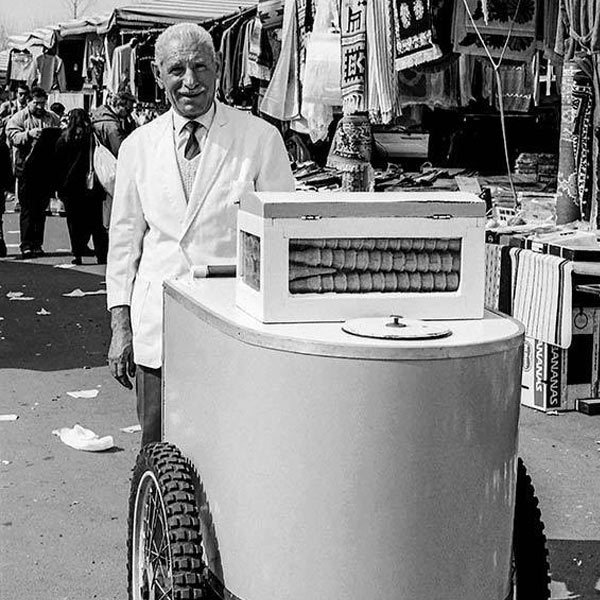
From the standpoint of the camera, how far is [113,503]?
204 inches

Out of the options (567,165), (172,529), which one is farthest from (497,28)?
(172,529)

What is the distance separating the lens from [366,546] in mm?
2459

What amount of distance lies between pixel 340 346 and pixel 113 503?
10.0 ft

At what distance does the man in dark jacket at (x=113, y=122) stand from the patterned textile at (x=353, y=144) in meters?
4.85

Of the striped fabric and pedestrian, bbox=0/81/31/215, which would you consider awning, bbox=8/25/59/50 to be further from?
the striped fabric

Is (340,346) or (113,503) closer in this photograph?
(340,346)

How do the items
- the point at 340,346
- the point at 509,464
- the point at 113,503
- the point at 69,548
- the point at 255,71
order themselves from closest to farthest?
1. the point at 340,346
2. the point at 509,464
3. the point at 69,548
4. the point at 113,503
5. the point at 255,71

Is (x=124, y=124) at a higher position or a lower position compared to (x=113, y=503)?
higher

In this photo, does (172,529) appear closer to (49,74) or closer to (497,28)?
(497,28)

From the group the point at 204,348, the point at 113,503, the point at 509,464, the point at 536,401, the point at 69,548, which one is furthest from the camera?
the point at 536,401

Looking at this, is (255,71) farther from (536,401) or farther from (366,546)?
(366,546)

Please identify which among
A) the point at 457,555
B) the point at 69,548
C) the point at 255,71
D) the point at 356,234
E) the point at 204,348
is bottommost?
the point at 69,548

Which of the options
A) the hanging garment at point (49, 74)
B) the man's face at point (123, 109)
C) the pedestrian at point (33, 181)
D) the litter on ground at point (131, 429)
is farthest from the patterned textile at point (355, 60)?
the hanging garment at point (49, 74)

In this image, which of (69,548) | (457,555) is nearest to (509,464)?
(457,555)
